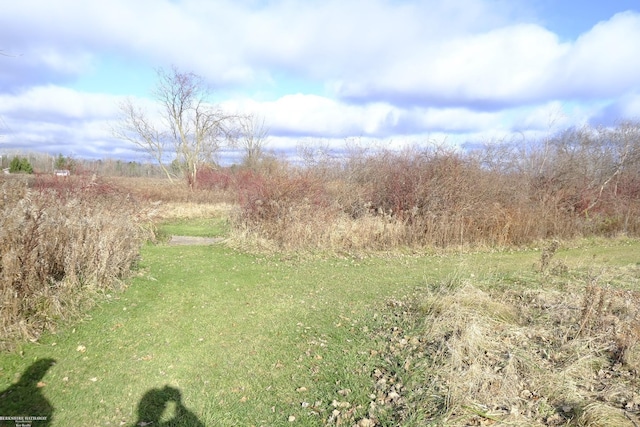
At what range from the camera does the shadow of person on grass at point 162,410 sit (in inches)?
147

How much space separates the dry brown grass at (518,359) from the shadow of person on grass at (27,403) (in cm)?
358

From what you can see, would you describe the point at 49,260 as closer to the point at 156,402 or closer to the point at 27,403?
the point at 27,403

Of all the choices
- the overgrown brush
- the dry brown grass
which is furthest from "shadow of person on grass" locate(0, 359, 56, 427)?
the dry brown grass

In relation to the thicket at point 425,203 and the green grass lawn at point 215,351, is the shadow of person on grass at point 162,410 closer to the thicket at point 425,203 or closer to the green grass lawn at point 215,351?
the green grass lawn at point 215,351

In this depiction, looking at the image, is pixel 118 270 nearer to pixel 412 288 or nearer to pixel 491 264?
pixel 412 288

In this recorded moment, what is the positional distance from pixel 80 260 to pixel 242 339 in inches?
132

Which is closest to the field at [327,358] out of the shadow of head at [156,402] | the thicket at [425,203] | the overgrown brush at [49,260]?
the shadow of head at [156,402]

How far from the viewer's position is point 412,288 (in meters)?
8.34

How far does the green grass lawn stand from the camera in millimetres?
3965

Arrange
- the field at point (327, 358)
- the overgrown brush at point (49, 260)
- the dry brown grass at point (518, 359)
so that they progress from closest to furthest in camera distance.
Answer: the dry brown grass at point (518, 359)
the field at point (327, 358)
the overgrown brush at point (49, 260)

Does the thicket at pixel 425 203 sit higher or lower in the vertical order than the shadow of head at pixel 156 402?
higher

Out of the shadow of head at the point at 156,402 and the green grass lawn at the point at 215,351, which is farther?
the green grass lawn at the point at 215,351

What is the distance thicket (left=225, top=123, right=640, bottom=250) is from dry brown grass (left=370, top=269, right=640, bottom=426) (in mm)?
6220

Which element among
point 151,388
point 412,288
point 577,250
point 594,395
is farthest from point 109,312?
point 577,250
